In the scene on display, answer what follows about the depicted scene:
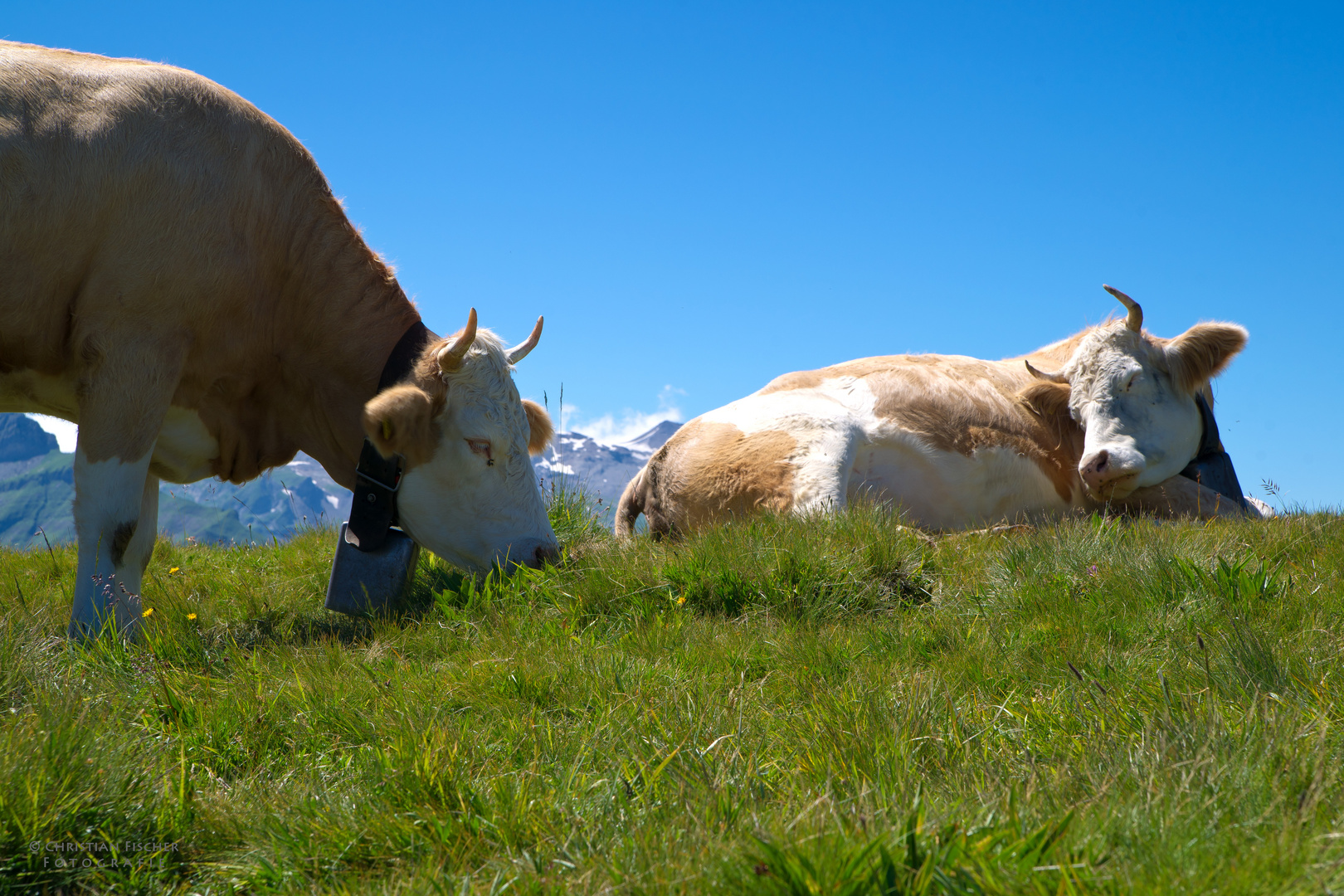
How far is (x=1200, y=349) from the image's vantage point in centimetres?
707

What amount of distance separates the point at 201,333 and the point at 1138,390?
21.5 ft

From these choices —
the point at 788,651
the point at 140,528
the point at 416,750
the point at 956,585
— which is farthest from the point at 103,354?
the point at 956,585

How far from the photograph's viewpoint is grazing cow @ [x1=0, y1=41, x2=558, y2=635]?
14.9 ft

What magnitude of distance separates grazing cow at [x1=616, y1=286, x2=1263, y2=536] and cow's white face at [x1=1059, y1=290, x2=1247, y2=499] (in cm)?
1

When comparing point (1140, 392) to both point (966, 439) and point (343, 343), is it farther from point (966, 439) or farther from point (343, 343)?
point (343, 343)

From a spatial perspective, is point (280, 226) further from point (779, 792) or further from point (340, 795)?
point (779, 792)

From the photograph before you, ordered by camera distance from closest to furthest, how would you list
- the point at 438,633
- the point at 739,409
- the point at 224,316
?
1. the point at 438,633
2. the point at 224,316
3. the point at 739,409

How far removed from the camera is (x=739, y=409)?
6.70 metres

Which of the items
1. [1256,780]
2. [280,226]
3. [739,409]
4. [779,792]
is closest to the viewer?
[1256,780]

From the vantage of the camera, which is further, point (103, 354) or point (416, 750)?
point (103, 354)

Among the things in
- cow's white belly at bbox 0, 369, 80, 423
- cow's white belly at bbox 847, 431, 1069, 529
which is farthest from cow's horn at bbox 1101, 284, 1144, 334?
cow's white belly at bbox 0, 369, 80, 423

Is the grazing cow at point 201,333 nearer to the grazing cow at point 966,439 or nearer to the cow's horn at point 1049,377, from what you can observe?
the grazing cow at point 966,439

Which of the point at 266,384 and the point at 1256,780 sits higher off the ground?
the point at 1256,780

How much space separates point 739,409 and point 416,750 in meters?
4.51
